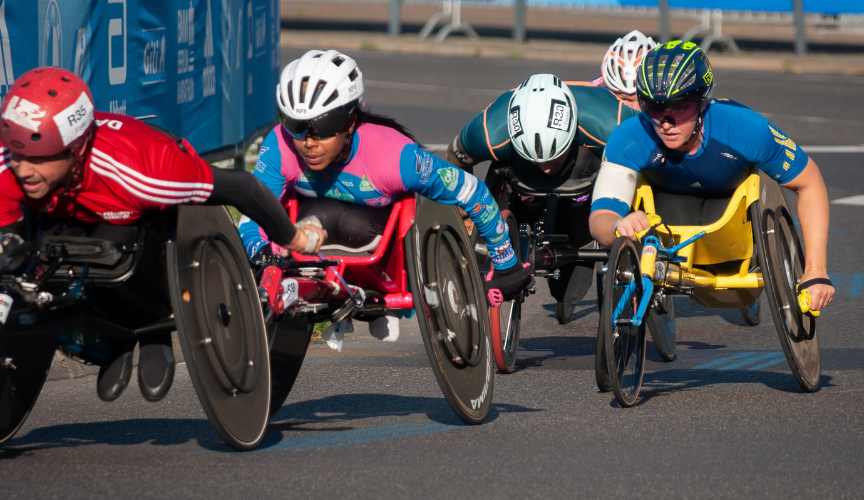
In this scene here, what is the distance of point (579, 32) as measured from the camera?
34.9 metres

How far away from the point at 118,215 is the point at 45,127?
0.52 m

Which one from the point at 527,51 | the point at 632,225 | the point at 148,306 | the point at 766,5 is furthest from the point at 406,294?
the point at 527,51

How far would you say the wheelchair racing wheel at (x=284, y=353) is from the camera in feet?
24.3

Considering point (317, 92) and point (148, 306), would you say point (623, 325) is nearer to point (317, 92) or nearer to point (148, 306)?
point (317, 92)

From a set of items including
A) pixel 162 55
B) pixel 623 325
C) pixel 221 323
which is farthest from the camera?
pixel 162 55

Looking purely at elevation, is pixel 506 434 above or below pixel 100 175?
below

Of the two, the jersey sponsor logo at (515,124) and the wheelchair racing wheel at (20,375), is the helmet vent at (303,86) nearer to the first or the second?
the wheelchair racing wheel at (20,375)

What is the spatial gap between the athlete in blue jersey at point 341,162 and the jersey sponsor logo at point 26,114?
4.65 ft

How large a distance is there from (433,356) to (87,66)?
4787mm

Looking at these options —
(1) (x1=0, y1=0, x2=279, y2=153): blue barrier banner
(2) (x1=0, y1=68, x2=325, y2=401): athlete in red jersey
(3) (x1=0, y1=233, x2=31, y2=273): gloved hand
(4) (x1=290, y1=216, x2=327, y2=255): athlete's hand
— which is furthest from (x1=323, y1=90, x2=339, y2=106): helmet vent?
(1) (x1=0, y1=0, x2=279, y2=153): blue barrier banner

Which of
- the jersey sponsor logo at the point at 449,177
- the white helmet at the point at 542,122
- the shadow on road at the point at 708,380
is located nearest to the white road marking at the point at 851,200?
the white helmet at the point at 542,122

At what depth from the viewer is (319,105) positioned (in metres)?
7.06

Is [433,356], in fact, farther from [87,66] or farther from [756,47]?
[756,47]

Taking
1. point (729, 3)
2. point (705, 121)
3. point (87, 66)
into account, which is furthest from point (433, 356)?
point (729, 3)
